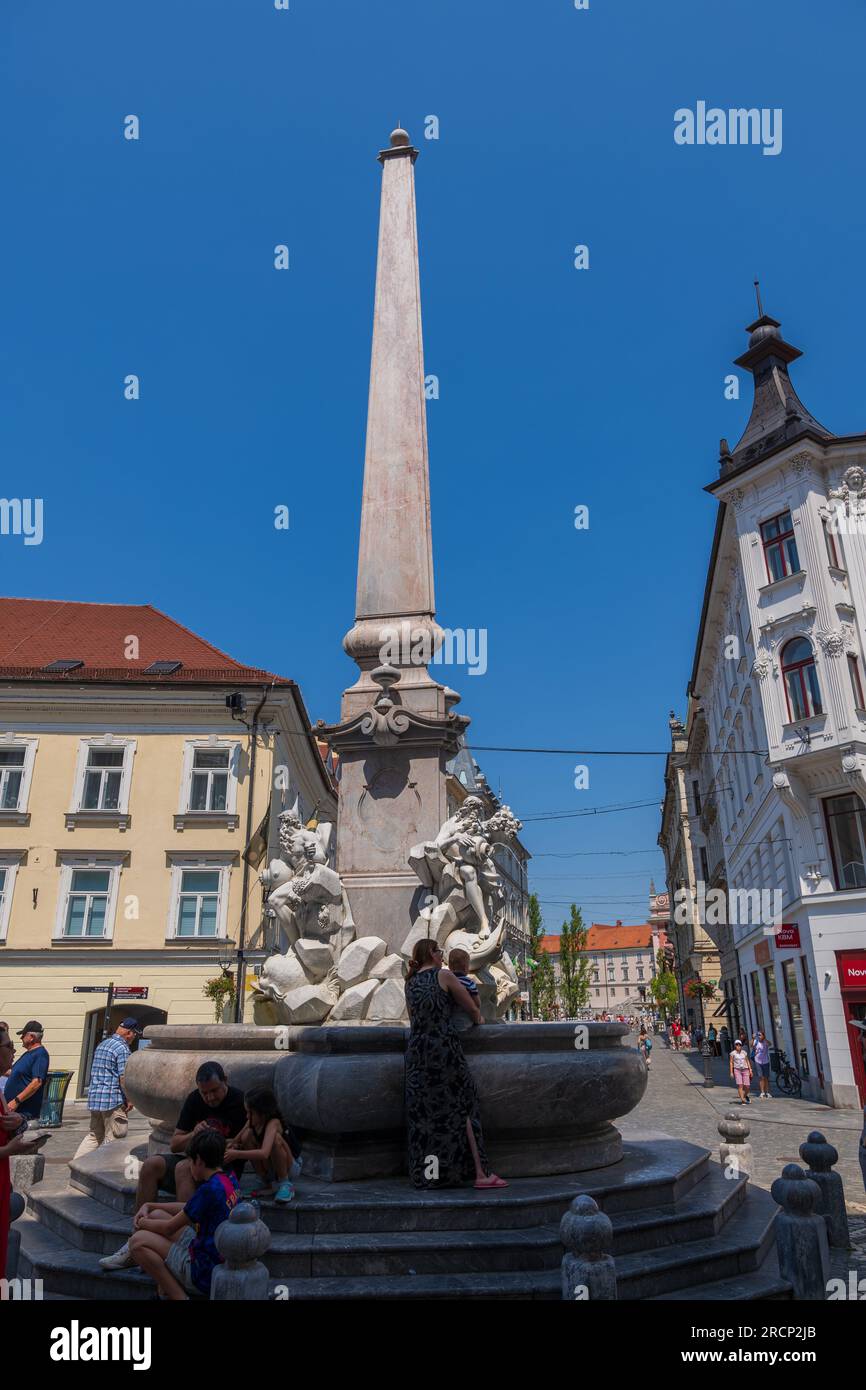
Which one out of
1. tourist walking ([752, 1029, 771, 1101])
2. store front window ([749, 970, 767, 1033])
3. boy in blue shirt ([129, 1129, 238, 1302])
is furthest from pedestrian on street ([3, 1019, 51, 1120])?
store front window ([749, 970, 767, 1033])

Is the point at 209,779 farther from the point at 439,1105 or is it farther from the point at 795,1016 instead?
the point at 439,1105

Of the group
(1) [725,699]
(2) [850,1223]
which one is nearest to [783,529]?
(1) [725,699]

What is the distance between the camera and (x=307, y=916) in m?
7.82

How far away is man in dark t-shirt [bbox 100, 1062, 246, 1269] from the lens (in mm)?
5141

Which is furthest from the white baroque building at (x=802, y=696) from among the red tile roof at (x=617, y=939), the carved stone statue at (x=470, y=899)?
the red tile roof at (x=617, y=939)

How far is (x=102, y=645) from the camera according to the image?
1147 inches

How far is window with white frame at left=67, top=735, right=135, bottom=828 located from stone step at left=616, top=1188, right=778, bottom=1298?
22.2 m

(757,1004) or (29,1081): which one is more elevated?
(757,1004)

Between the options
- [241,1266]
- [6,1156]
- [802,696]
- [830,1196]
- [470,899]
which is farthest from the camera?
[802,696]

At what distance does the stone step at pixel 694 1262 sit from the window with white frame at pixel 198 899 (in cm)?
2023

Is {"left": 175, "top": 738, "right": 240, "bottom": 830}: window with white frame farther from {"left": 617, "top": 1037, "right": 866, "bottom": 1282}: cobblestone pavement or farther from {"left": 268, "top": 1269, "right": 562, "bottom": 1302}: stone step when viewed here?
{"left": 268, "top": 1269, "right": 562, "bottom": 1302}: stone step

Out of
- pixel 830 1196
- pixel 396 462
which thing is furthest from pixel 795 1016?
pixel 396 462

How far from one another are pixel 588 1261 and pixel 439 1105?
161 centimetres

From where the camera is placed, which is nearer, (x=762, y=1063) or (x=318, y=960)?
(x=318, y=960)
